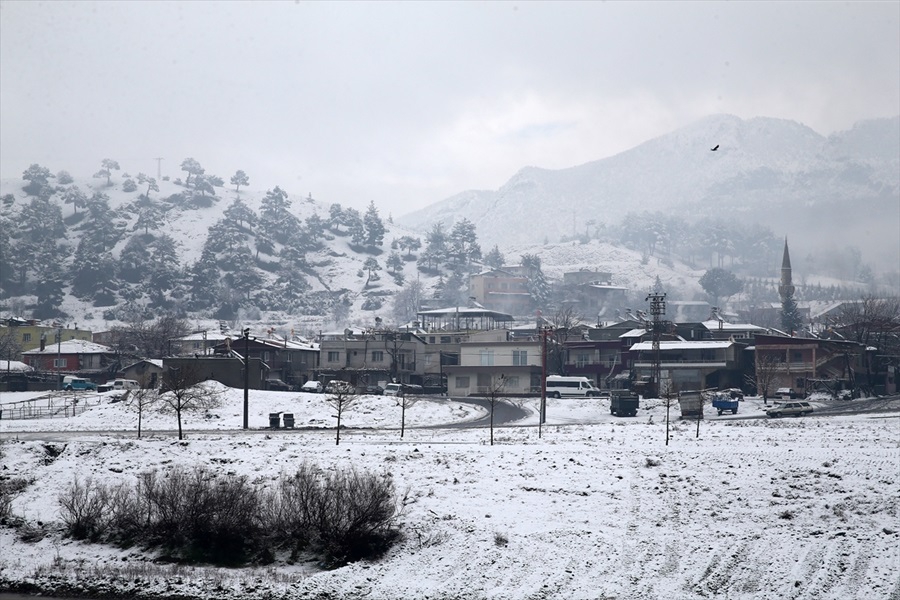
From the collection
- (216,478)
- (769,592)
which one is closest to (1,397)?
(216,478)

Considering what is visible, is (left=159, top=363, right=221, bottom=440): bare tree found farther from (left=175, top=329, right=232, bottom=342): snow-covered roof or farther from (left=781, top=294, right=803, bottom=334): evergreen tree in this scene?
(left=781, top=294, right=803, bottom=334): evergreen tree

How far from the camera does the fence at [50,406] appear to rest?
194 feet

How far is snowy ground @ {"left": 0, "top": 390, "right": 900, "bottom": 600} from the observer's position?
88.0ft

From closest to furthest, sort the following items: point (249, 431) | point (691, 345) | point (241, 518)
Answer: point (241, 518), point (249, 431), point (691, 345)

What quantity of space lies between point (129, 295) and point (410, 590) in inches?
6531

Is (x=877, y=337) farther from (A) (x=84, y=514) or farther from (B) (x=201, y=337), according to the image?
(A) (x=84, y=514)

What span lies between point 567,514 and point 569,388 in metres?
43.3

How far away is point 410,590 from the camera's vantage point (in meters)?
26.9

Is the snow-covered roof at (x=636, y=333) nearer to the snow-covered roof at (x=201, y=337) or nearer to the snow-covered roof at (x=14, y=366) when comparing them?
the snow-covered roof at (x=201, y=337)

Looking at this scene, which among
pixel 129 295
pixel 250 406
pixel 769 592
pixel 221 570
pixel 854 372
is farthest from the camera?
pixel 129 295

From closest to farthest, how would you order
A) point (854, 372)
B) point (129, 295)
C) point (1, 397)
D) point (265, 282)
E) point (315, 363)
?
point (1, 397) → point (854, 372) → point (315, 363) → point (129, 295) → point (265, 282)

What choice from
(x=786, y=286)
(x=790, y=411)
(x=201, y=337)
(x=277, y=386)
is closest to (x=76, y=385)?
(x=277, y=386)

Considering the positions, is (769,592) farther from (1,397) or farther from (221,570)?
(1,397)

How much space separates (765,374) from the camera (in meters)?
67.0
